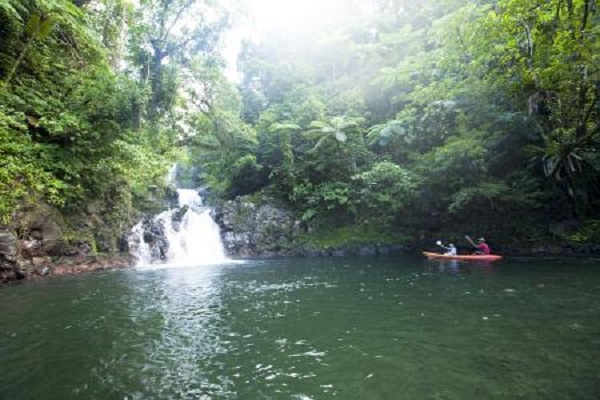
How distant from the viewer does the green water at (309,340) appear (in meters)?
5.17

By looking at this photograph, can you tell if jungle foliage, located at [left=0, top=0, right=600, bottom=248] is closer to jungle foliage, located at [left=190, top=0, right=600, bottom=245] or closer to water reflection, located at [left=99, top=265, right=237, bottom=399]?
jungle foliage, located at [left=190, top=0, right=600, bottom=245]

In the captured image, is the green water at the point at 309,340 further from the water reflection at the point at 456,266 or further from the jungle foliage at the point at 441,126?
the jungle foliage at the point at 441,126

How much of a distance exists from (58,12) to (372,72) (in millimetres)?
22572

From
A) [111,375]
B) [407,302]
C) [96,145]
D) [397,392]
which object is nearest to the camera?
[397,392]

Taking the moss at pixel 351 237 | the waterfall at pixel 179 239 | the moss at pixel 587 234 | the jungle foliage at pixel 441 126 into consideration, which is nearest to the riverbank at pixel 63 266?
the waterfall at pixel 179 239

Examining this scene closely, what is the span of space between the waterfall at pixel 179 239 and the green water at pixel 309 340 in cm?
855

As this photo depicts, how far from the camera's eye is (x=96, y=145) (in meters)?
17.2

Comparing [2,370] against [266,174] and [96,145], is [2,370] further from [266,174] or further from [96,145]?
[266,174]

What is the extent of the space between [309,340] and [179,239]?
18405mm

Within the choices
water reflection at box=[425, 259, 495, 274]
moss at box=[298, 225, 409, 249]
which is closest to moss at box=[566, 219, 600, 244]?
water reflection at box=[425, 259, 495, 274]

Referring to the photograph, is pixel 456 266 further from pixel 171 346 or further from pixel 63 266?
pixel 63 266

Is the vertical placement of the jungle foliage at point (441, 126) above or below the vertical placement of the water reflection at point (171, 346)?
above

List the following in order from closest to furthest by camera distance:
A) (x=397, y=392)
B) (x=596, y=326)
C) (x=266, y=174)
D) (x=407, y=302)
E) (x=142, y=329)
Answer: (x=397, y=392)
(x=596, y=326)
(x=142, y=329)
(x=407, y=302)
(x=266, y=174)

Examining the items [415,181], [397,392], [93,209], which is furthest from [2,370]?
[415,181]
